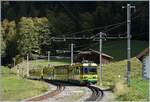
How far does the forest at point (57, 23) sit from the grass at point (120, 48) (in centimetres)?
297

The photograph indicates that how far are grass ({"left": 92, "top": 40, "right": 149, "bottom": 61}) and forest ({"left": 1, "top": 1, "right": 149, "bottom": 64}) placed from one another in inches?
117

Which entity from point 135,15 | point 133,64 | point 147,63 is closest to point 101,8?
point 135,15

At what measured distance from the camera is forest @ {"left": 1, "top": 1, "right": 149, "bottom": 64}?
381 feet

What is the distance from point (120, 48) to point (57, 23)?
22.6 meters

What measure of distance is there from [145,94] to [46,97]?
6.15 meters

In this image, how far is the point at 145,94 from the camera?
104 feet

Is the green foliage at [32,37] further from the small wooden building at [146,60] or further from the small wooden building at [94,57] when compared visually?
the small wooden building at [146,60]

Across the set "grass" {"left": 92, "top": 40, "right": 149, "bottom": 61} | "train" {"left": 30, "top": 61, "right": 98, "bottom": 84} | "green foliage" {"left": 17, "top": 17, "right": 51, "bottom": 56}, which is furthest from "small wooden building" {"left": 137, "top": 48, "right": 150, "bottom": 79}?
"green foliage" {"left": 17, "top": 17, "right": 51, "bottom": 56}

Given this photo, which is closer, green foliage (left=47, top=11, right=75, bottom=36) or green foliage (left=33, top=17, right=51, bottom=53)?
green foliage (left=33, top=17, right=51, bottom=53)

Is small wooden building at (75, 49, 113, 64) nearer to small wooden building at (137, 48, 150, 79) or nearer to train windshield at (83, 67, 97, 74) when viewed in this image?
small wooden building at (137, 48, 150, 79)

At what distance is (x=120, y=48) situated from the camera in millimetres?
108375

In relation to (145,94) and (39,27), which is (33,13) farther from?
(145,94)

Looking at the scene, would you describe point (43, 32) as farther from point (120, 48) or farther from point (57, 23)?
point (120, 48)

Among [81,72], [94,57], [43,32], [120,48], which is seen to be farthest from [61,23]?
[81,72]
